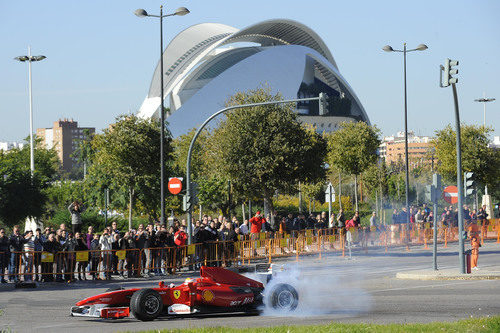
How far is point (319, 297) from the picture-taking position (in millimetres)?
14570

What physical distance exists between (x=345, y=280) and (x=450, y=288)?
3.05 m

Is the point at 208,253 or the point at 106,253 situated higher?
the point at 106,253

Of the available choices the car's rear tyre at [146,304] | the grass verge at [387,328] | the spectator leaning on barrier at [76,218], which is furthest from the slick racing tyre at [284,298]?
the spectator leaning on barrier at [76,218]

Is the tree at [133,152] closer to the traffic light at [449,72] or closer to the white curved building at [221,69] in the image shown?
the traffic light at [449,72]

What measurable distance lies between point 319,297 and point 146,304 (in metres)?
4.15

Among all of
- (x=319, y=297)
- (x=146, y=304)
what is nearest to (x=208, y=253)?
(x=319, y=297)

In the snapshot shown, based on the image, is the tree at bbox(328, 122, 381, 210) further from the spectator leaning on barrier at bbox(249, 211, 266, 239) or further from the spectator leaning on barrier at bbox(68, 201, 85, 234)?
the spectator leaning on barrier at bbox(68, 201, 85, 234)

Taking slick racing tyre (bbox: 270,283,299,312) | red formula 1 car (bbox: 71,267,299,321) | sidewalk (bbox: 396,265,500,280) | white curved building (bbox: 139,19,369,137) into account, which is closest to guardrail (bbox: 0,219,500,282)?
sidewalk (bbox: 396,265,500,280)

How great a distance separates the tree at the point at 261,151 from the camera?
3638 centimetres

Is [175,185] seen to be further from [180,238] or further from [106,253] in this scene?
[106,253]

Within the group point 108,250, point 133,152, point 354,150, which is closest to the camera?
point 108,250

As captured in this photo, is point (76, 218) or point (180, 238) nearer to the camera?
point (180, 238)

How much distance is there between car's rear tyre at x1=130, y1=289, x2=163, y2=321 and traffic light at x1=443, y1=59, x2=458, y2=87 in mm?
9933

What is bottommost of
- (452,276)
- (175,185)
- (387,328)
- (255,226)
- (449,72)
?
(452,276)
